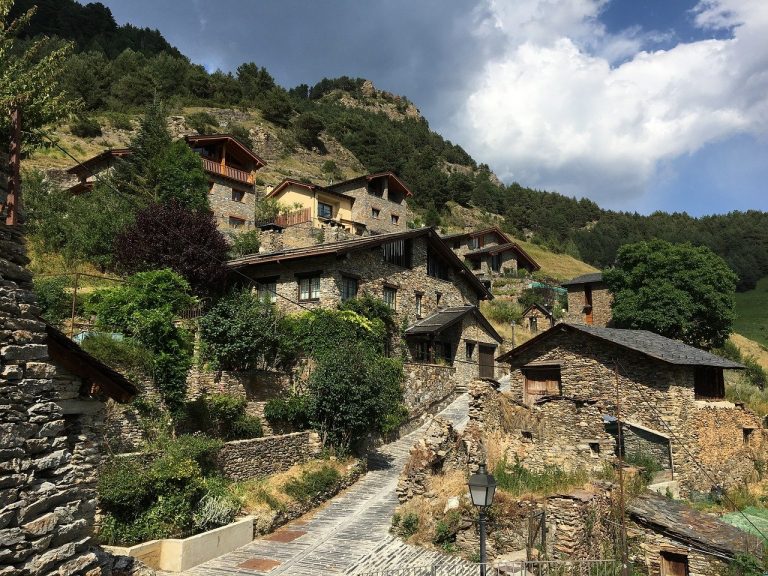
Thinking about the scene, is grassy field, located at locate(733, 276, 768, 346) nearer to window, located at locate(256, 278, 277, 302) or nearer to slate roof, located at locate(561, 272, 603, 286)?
slate roof, located at locate(561, 272, 603, 286)

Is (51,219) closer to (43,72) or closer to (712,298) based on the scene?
(43,72)

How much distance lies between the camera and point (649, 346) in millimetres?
20703

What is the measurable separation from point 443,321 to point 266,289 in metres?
9.70

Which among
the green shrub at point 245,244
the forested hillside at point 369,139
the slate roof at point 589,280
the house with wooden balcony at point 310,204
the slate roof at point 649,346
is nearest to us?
the slate roof at point 649,346

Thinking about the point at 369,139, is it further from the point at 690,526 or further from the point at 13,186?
the point at 13,186

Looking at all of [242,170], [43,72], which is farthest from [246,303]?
[242,170]

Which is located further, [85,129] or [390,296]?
[85,129]

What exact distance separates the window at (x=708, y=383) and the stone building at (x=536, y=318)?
19.5 meters

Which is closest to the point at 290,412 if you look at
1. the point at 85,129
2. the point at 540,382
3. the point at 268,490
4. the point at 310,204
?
the point at 268,490

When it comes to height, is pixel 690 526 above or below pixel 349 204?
below

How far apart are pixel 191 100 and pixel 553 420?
76011 mm

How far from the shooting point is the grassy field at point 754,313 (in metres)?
62.6

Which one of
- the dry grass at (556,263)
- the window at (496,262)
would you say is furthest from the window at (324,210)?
the dry grass at (556,263)

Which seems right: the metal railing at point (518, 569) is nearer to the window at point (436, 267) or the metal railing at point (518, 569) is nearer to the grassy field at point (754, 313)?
the window at point (436, 267)
